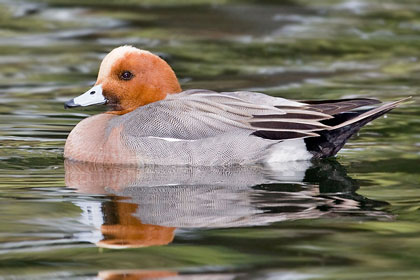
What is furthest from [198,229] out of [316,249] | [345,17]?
[345,17]

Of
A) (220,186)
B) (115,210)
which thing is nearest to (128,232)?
(115,210)

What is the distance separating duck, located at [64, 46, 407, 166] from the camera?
274 inches

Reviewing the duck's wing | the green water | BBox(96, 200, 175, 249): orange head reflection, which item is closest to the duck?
the duck's wing

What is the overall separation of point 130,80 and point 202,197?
1560mm

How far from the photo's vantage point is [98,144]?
716 centimetres

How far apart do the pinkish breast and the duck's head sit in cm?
18

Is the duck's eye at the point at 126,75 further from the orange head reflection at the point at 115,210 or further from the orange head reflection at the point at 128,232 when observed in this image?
the orange head reflection at the point at 128,232

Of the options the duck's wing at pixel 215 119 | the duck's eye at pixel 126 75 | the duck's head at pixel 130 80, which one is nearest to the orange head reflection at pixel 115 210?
the duck's wing at pixel 215 119

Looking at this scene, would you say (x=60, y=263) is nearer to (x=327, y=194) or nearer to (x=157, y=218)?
(x=157, y=218)

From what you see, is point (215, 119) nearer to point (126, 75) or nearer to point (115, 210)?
point (126, 75)

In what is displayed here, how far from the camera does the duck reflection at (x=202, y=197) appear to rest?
534 centimetres

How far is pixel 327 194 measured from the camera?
246 inches

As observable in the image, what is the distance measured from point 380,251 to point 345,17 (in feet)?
33.1

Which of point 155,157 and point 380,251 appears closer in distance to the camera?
point 380,251
